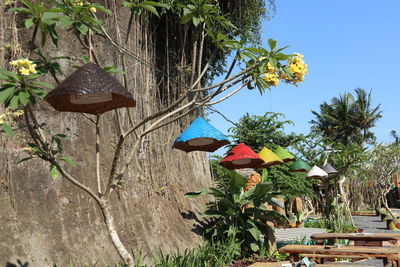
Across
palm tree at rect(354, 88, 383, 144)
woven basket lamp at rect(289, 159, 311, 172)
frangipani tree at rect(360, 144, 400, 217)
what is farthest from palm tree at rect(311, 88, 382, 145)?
woven basket lamp at rect(289, 159, 311, 172)

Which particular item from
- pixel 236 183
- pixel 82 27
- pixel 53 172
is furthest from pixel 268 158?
pixel 82 27

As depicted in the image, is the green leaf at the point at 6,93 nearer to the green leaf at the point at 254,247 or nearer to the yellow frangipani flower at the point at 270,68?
the yellow frangipani flower at the point at 270,68

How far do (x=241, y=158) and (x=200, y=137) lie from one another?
990mm

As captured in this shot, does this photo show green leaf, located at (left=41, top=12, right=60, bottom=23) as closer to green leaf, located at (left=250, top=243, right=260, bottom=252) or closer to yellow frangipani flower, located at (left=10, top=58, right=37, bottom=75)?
yellow frangipani flower, located at (left=10, top=58, right=37, bottom=75)

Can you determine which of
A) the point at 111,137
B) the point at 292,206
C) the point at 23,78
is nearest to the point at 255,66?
the point at 23,78

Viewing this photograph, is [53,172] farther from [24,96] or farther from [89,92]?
[89,92]

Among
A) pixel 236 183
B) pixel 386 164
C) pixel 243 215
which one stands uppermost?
pixel 386 164

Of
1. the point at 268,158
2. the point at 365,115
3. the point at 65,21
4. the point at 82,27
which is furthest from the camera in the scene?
the point at 365,115

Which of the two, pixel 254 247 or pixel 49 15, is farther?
pixel 254 247

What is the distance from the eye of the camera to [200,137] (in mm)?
6086

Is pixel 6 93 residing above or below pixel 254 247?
above

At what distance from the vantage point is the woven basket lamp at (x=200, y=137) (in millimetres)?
6117

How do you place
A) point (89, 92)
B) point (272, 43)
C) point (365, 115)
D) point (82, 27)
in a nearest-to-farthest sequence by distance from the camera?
point (89, 92) → point (82, 27) → point (272, 43) → point (365, 115)

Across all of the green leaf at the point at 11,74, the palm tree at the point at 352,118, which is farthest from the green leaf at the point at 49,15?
the palm tree at the point at 352,118
